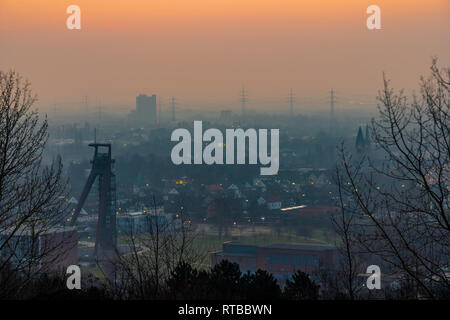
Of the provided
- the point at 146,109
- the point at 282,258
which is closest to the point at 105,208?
the point at 146,109

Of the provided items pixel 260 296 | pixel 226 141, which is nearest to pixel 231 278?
pixel 260 296

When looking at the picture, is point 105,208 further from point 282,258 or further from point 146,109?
point 282,258

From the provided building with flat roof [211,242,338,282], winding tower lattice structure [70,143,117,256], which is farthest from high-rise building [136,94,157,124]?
building with flat roof [211,242,338,282]

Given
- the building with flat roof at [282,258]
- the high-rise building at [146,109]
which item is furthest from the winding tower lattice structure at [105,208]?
the building with flat roof at [282,258]

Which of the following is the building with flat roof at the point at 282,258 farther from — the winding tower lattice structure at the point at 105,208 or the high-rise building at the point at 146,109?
the high-rise building at the point at 146,109

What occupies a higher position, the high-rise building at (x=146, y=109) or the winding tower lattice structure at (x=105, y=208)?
the high-rise building at (x=146, y=109)
